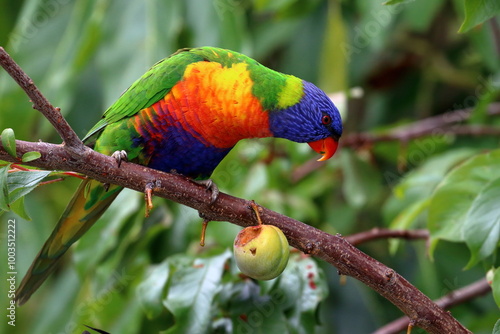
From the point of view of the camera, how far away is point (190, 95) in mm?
1932

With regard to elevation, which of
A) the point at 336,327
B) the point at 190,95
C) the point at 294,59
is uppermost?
the point at 190,95

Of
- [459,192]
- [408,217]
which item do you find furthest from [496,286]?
[408,217]

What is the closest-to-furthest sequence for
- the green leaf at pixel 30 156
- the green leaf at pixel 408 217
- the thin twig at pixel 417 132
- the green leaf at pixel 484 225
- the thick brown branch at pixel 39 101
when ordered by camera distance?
the thick brown branch at pixel 39 101
the green leaf at pixel 30 156
the green leaf at pixel 484 225
the green leaf at pixel 408 217
the thin twig at pixel 417 132

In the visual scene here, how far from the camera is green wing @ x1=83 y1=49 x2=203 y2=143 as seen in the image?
196cm

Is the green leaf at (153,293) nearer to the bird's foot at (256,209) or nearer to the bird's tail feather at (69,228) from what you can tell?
the bird's tail feather at (69,228)

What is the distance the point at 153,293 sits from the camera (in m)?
1.83

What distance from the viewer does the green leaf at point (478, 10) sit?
4.40 ft

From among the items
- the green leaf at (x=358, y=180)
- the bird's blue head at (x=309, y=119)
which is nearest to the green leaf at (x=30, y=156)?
the bird's blue head at (x=309, y=119)

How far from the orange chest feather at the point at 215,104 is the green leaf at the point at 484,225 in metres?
0.72

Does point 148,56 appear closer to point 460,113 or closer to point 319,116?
point 319,116

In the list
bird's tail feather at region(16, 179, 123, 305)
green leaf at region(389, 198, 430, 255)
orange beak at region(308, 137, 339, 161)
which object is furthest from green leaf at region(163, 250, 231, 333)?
green leaf at region(389, 198, 430, 255)

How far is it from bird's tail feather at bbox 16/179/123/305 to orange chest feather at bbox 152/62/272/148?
34 centimetres

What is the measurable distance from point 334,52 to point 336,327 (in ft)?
4.79

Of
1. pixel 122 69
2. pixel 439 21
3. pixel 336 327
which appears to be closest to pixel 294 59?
pixel 439 21
